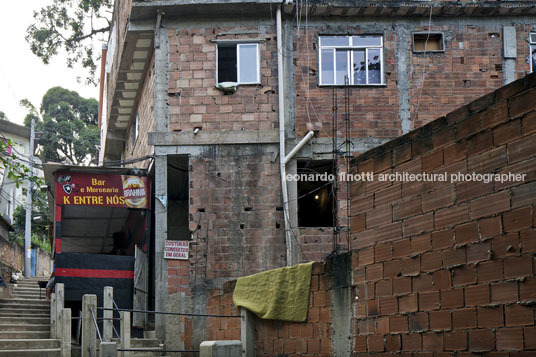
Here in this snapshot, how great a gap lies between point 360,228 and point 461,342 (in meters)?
1.98

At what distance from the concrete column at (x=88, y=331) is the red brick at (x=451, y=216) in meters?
6.07

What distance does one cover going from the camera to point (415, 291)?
729 centimetres

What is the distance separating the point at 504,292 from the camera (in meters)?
6.13

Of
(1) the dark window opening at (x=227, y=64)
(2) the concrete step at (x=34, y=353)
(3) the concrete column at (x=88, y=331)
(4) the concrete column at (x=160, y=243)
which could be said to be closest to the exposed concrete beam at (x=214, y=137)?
(4) the concrete column at (x=160, y=243)

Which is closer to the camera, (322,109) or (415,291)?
(415,291)

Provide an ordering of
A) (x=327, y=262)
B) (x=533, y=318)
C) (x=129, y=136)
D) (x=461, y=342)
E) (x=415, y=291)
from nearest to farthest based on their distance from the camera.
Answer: (x=533, y=318) < (x=461, y=342) < (x=415, y=291) < (x=327, y=262) < (x=129, y=136)

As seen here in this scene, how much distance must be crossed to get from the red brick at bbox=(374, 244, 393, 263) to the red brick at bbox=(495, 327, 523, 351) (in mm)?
1747

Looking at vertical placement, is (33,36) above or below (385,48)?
above

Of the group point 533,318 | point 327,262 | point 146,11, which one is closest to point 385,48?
point 146,11

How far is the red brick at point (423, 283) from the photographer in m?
7.08

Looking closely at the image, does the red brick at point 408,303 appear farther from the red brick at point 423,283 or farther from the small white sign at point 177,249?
the small white sign at point 177,249

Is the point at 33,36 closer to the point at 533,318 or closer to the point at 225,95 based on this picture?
the point at 225,95

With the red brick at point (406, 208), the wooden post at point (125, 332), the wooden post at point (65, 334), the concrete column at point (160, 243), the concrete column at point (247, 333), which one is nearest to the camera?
the red brick at point (406, 208)

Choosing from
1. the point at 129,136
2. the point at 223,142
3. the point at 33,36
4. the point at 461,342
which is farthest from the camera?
the point at 33,36
